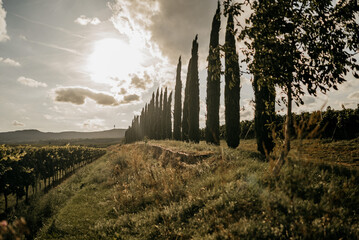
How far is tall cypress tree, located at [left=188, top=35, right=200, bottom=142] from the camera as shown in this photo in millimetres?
18516

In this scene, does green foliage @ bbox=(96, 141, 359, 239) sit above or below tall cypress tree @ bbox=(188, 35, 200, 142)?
below

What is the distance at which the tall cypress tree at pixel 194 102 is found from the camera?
729 inches

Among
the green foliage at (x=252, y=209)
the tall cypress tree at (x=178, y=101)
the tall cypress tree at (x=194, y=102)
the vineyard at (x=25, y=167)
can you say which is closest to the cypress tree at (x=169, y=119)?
the tall cypress tree at (x=178, y=101)

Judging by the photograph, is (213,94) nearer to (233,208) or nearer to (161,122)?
(233,208)

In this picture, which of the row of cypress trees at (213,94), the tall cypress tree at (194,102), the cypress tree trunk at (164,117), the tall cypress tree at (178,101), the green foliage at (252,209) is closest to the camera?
the green foliage at (252,209)

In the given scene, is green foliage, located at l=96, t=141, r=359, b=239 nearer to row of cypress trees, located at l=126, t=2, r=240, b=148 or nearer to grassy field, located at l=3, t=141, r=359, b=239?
grassy field, located at l=3, t=141, r=359, b=239

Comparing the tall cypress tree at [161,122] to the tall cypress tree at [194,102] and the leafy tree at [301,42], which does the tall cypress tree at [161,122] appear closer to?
the tall cypress tree at [194,102]

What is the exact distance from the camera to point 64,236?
4969mm

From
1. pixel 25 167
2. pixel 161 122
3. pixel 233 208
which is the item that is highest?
pixel 161 122

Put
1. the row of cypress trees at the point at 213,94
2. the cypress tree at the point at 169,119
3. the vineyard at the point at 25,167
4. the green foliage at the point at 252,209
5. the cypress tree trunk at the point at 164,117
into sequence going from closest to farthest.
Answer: the green foliage at the point at 252,209 < the row of cypress trees at the point at 213,94 < the vineyard at the point at 25,167 < the cypress tree at the point at 169,119 < the cypress tree trunk at the point at 164,117

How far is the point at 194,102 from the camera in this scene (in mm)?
19078

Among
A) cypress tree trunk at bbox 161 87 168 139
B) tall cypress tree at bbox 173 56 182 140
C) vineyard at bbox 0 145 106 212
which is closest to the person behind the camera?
vineyard at bbox 0 145 106 212

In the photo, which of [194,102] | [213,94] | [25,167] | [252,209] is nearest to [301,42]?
[252,209]

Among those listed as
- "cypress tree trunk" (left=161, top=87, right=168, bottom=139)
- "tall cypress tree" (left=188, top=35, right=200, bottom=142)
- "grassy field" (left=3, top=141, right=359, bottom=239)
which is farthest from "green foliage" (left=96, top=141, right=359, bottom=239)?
"cypress tree trunk" (left=161, top=87, right=168, bottom=139)
